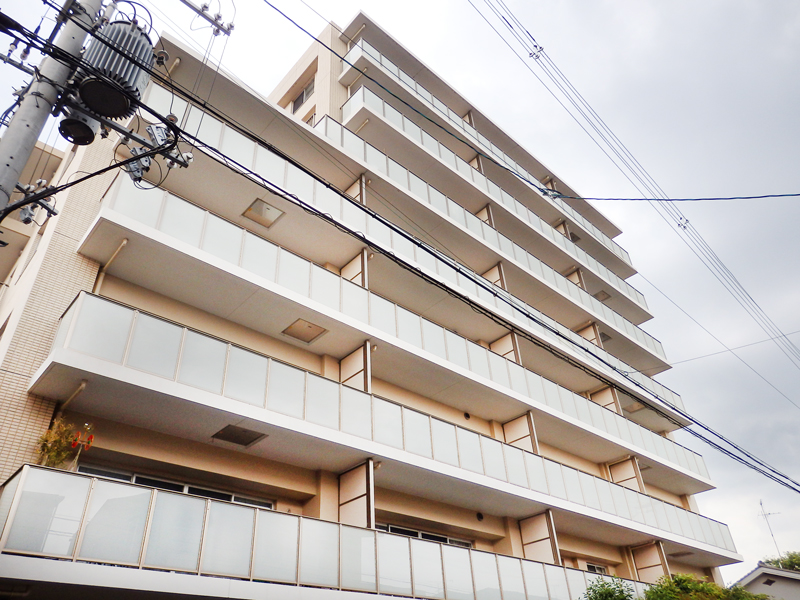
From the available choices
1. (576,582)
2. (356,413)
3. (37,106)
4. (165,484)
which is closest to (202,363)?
(165,484)

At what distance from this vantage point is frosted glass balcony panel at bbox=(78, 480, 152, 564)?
8.53 m

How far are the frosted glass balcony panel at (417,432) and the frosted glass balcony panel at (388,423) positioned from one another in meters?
0.20

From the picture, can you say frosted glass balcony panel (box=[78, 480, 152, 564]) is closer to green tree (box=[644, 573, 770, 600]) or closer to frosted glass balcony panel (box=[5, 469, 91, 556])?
frosted glass balcony panel (box=[5, 469, 91, 556])

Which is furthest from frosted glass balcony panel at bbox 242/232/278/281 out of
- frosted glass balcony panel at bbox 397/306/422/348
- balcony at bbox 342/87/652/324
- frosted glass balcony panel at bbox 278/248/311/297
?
balcony at bbox 342/87/652/324

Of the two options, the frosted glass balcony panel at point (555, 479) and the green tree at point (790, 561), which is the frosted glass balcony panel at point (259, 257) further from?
the green tree at point (790, 561)

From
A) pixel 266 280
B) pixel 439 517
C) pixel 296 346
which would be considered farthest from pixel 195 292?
pixel 439 517

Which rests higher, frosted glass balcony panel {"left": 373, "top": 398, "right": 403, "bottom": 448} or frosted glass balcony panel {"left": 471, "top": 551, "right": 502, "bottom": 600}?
frosted glass balcony panel {"left": 373, "top": 398, "right": 403, "bottom": 448}

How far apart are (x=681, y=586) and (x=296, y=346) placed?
1385 cm

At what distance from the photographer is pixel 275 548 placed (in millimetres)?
10617

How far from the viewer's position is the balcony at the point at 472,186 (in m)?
21.6

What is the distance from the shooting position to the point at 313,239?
16.8 meters

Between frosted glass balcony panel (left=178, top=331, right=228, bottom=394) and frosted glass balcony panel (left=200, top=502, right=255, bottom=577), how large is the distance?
239 centimetres

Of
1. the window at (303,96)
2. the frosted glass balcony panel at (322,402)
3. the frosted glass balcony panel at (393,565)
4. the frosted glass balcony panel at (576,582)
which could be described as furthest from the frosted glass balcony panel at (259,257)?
the window at (303,96)

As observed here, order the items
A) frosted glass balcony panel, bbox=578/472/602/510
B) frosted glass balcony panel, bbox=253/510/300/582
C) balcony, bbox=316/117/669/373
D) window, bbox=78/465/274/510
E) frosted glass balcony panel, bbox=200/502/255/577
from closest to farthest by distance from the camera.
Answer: frosted glass balcony panel, bbox=200/502/255/577 → frosted glass balcony panel, bbox=253/510/300/582 → window, bbox=78/465/274/510 → frosted glass balcony panel, bbox=578/472/602/510 → balcony, bbox=316/117/669/373
